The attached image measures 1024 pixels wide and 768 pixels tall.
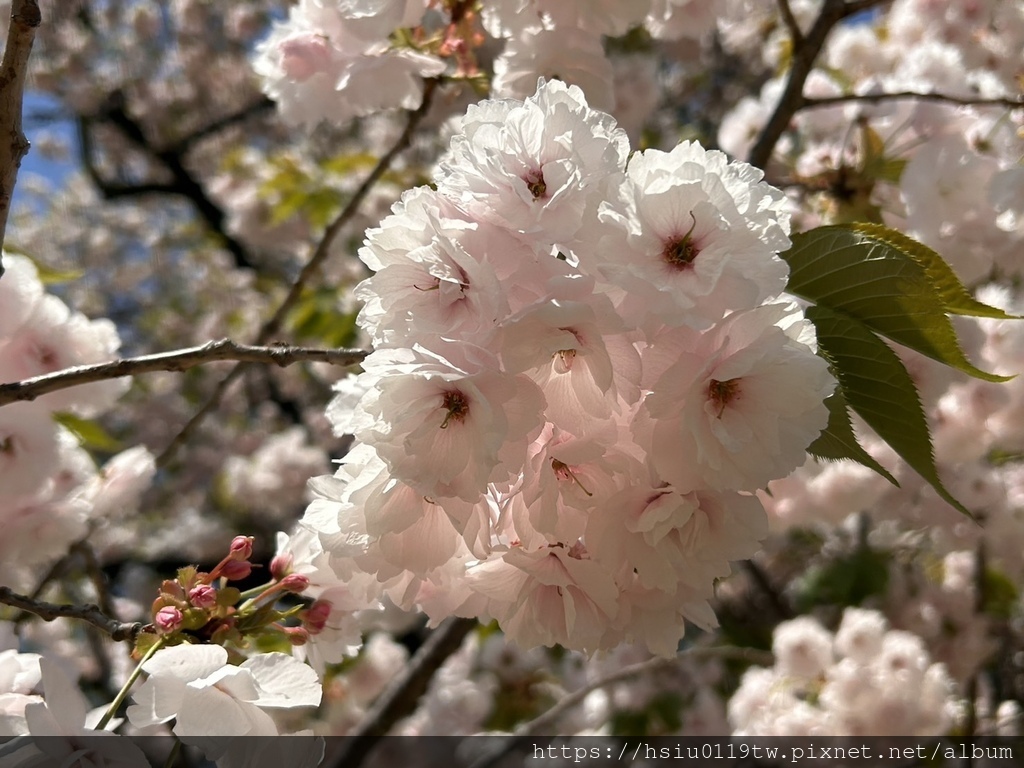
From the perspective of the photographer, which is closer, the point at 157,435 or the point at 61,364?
the point at 61,364

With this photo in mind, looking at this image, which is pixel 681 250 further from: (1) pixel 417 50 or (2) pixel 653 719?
(2) pixel 653 719

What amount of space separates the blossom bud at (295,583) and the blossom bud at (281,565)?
2cm

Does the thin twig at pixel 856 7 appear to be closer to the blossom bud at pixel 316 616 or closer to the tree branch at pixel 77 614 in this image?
the blossom bud at pixel 316 616

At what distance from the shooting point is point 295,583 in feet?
3.14

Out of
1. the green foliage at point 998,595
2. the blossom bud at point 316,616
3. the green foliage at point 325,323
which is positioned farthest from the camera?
the green foliage at point 998,595

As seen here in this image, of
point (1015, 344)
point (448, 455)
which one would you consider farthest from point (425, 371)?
point (1015, 344)

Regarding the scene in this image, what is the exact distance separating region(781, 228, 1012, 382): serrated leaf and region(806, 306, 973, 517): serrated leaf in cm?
2

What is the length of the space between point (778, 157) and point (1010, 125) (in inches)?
19.9

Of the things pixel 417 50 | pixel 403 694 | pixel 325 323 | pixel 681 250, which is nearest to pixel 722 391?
pixel 681 250

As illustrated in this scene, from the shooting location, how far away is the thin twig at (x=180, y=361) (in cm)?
86

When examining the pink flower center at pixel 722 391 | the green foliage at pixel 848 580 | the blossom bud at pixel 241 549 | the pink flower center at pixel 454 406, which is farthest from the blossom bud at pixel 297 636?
the green foliage at pixel 848 580

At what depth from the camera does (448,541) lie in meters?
0.78

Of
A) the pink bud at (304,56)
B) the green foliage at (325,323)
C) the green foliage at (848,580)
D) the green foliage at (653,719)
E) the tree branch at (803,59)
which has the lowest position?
the green foliage at (653,719)

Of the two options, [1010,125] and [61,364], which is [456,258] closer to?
[61,364]
